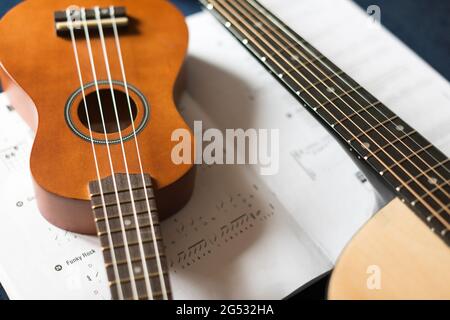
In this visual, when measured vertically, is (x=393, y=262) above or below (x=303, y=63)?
below

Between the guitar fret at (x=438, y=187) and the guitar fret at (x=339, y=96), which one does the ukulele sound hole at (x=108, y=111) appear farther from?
the guitar fret at (x=438, y=187)

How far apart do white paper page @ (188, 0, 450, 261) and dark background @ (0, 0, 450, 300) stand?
0.07m

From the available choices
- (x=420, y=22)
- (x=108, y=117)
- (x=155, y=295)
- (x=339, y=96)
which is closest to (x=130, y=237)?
(x=155, y=295)

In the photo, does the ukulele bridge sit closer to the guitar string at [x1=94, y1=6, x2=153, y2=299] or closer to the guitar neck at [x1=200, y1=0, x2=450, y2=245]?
the guitar string at [x1=94, y1=6, x2=153, y2=299]

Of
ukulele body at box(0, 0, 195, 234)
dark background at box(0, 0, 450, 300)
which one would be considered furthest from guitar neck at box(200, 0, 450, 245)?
dark background at box(0, 0, 450, 300)

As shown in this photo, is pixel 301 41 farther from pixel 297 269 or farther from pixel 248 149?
pixel 297 269

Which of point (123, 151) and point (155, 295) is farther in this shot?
point (123, 151)

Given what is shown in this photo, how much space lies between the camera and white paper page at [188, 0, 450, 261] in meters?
0.74

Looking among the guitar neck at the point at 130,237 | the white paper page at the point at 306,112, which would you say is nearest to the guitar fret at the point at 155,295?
the guitar neck at the point at 130,237

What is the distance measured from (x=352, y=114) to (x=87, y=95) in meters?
0.33

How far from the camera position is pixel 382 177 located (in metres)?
0.63

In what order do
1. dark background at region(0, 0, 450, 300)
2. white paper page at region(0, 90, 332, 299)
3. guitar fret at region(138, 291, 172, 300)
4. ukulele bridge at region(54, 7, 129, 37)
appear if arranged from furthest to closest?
1. dark background at region(0, 0, 450, 300)
2. ukulele bridge at region(54, 7, 129, 37)
3. white paper page at region(0, 90, 332, 299)
4. guitar fret at region(138, 291, 172, 300)

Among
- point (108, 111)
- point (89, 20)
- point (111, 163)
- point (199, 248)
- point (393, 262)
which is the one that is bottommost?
point (393, 262)

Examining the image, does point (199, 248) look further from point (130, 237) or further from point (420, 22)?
point (420, 22)
